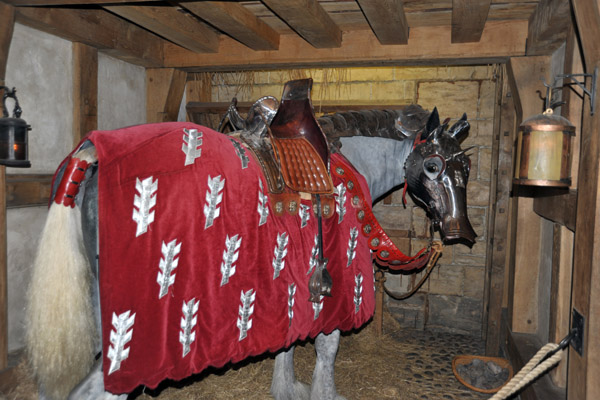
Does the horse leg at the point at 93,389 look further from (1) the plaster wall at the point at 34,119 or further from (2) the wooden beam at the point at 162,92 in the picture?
(2) the wooden beam at the point at 162,92

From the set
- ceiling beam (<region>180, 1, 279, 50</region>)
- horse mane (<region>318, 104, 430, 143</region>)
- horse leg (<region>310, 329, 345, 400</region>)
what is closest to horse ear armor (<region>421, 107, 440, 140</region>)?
horse mane (<region>318, 104, 430, 143</region>)

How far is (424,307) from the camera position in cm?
475

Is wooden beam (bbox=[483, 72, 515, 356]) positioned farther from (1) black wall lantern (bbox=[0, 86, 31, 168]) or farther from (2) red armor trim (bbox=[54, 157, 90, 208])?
(1) black wall lantern (bbox=[0, 86, 31, 168])

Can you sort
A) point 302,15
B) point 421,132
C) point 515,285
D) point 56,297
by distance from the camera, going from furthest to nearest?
point 515,285
point 302,15
point 421,132
point 56,297

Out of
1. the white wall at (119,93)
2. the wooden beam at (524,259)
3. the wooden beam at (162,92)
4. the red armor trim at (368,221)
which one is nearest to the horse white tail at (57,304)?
the red armor trim at (368,221)

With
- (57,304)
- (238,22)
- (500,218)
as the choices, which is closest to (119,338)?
(57,304)

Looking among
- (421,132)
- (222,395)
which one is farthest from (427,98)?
(222,395)

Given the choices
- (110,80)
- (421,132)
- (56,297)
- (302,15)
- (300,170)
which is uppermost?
(302,15)

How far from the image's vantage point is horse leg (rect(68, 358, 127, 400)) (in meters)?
1.67

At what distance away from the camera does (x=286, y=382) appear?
10.1 feet

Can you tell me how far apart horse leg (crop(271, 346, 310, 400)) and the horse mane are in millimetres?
1526

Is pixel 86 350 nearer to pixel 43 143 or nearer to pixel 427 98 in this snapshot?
pixel 43 143

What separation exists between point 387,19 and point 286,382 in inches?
102

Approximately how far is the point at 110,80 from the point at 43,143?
0.98 m
